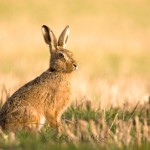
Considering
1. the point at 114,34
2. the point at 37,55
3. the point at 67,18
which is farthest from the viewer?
the point at 67,18

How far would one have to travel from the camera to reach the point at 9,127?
7.74 meters

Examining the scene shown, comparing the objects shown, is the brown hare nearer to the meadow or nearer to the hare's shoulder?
the hare's shoulder

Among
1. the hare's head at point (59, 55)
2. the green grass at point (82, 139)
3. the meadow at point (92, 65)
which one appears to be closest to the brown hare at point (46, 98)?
the hare's head at point (59, 55)

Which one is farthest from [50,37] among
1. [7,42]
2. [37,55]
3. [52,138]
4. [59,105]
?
[7,42]

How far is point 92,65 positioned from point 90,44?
4.05m

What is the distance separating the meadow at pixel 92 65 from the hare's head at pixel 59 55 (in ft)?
1.57

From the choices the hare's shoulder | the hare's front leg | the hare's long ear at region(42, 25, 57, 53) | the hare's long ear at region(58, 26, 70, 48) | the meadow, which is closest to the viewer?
the meadow

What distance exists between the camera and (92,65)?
19547mm

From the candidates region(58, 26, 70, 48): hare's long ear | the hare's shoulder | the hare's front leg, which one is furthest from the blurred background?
the hare's front leg

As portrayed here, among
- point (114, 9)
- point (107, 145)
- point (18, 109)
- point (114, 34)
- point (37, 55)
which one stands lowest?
point (107, 145)

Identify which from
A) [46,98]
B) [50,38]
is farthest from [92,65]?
[46,98]

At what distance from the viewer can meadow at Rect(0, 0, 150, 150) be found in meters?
6.43

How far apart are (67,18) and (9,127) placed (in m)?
25.6

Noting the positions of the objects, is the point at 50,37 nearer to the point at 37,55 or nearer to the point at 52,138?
the point at 52,138
